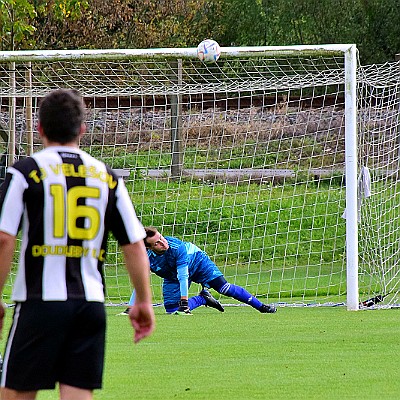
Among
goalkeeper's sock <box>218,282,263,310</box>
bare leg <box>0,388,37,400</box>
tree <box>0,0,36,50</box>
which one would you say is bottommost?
goalkeeper's sock <box>218,282,263,310</box>

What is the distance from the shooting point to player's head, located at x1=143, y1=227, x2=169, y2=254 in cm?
1170

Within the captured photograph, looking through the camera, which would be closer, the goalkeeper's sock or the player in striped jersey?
the player in striped jersey

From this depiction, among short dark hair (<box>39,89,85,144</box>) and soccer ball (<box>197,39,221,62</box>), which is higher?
soccer ball (<box>197,39,221,62</box>)

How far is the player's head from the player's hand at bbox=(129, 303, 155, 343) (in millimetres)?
6749

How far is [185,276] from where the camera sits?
12109mm

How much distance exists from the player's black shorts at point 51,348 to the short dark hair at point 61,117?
0.72 m

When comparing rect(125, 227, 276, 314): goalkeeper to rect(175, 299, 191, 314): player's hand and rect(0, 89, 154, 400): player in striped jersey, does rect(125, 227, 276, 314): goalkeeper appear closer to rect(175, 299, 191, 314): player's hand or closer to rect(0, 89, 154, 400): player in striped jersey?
rect(175, 299, 191, 314): player's hand

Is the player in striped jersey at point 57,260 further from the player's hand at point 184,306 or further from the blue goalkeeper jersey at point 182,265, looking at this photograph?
the player's hand at point 184,306

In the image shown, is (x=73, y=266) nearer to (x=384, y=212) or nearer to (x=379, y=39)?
(x=384, y=212)

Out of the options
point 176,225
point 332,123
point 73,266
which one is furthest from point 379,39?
point 73,266

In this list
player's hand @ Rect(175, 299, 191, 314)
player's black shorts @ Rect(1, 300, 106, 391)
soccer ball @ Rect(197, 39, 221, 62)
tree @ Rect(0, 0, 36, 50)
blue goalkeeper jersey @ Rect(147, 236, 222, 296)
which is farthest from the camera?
tree @ Rect(0, 0, 36, 50)

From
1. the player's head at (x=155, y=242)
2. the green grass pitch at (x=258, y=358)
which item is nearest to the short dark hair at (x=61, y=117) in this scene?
the green grass pitch at (x=258, y=358)

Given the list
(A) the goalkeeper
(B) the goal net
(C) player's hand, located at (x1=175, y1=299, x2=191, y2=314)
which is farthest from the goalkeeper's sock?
(B) the goal net

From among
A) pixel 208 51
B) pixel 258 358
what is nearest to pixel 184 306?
pixel 208 51
